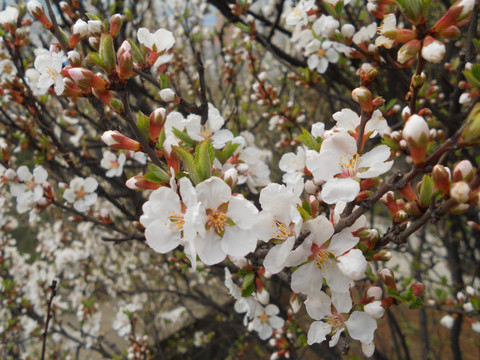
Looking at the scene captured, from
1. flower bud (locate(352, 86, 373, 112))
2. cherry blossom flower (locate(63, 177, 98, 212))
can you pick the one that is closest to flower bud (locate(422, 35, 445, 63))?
flower bud (locate(352, 86, 373, 112))

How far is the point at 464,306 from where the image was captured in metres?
2.32

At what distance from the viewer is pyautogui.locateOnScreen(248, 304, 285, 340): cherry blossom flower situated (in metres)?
1.81

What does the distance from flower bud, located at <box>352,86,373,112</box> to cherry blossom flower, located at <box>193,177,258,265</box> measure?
0.40m

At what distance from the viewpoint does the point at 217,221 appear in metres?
0.91

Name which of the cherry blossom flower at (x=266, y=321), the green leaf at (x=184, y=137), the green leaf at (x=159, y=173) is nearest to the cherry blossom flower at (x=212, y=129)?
the green leaf at (x=184, y=137)

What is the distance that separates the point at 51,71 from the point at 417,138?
130cm

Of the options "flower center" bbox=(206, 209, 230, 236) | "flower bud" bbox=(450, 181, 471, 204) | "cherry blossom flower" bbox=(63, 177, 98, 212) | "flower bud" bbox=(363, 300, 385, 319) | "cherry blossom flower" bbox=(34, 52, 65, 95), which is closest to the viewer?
"flower bud" bbox=(450, 181, 471, 204)

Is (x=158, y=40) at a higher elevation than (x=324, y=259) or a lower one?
higher

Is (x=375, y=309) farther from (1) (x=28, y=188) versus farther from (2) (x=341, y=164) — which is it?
(1) (x=28, y=188)

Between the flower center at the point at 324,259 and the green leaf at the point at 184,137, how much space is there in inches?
24.1

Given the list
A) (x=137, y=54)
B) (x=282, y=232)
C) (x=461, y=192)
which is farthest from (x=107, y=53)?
(x=461, y=192)

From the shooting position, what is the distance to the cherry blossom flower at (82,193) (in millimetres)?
1982

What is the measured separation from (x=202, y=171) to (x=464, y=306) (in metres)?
2.40

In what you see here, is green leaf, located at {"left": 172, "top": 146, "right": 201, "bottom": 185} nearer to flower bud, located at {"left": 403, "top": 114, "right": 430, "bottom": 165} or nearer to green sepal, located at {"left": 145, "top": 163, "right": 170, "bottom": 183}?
green sepal, located at {"left": 145, "top": 163, "right": 170, "bottom": 183}
